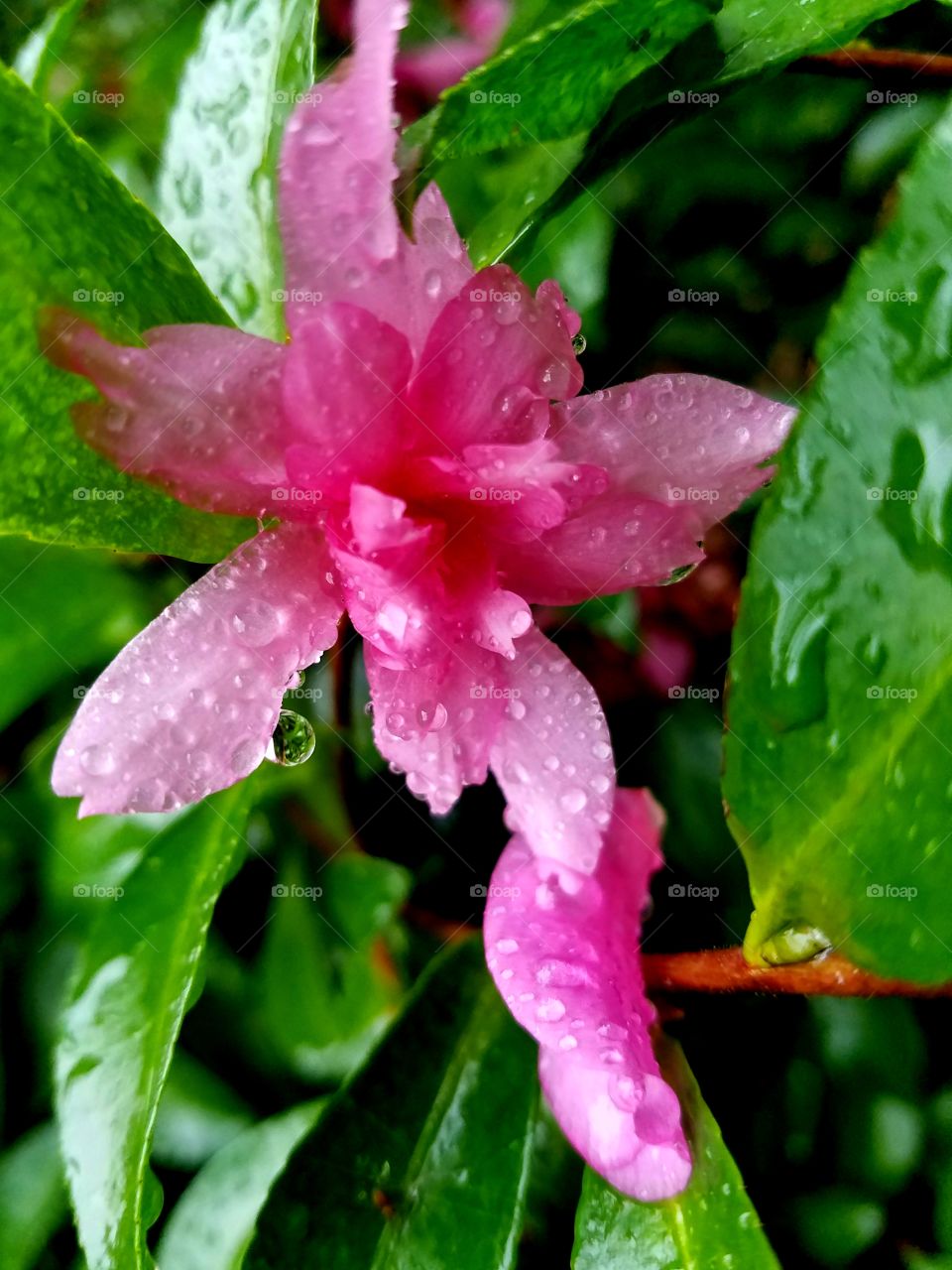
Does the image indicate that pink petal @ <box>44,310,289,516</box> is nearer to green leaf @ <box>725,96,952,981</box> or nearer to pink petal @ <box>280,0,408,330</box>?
pink petal @ <box>280,0,408,330</box>

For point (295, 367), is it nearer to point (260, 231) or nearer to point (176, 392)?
point (176, 392)

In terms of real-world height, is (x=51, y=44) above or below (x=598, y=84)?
above

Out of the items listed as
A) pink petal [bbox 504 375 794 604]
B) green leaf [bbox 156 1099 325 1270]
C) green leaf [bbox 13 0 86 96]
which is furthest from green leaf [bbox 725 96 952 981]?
green leaf [bbox 13 0 86 96]

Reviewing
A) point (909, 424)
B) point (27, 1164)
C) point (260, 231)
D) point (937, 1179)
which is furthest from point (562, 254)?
point (27, 1164)

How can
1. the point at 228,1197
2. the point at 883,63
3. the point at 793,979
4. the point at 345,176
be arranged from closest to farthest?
1. the point at 345,176
2. the point at 793,979
3. the point at 883,63
4. the point at 228,1197

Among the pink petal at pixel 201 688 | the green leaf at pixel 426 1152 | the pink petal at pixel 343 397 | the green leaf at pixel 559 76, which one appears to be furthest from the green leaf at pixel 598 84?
the green leaf at pixel 426 1152

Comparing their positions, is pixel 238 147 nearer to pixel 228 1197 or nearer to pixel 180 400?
pixel 180 400

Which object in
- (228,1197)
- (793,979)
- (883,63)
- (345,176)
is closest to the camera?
(345,176)

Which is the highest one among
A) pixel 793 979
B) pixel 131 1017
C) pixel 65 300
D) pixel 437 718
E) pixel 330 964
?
pixel 65 300

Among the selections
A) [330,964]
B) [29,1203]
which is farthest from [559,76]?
[29,1203]
